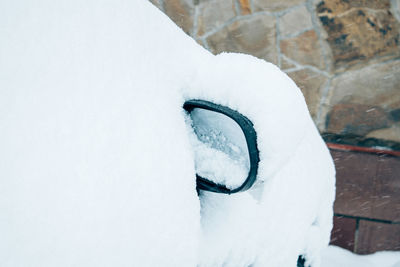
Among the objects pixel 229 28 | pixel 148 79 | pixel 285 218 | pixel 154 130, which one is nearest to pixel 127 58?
pixel 148 79

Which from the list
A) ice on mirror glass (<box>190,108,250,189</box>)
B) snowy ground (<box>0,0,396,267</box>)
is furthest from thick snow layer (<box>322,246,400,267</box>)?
ice on mirror glass (<box>190,108,250,189</box>)

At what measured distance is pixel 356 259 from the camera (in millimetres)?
2510

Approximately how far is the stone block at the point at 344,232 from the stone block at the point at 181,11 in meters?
2.10

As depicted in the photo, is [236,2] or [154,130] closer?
[154,130]

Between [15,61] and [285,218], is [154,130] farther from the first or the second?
[285,218]

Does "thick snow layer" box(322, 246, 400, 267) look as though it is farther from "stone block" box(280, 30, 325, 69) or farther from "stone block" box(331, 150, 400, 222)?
"stone block" box(280, 30, 325, 69)

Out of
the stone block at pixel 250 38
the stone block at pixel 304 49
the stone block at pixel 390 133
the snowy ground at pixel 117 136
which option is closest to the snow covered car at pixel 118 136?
the snowy ground at pixel 117 136

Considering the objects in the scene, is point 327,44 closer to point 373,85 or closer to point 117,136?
point 373,85

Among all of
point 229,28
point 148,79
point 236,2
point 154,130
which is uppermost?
point 236,2

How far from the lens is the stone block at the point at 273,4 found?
2.80m

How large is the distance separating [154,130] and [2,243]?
0.33 meters

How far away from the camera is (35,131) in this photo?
0.58m

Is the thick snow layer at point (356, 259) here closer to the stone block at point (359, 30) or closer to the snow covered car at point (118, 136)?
the stone block at point (359, 30)

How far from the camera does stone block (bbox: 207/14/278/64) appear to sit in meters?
2.87
